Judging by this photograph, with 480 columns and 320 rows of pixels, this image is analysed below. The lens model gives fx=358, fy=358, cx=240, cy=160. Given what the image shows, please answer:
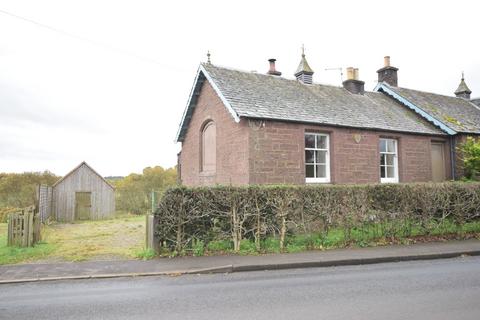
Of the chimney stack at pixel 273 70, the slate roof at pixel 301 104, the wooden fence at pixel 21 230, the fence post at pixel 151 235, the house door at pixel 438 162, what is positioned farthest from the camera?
the chimney stack at pixel 273 70

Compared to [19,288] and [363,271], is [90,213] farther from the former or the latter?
[363,271]

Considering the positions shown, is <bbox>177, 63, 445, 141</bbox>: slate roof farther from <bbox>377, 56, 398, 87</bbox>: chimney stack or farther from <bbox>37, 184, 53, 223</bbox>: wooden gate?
<bbox>37, 184, 53, 223</bbox>: wooden gate

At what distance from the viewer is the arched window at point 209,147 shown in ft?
53.9

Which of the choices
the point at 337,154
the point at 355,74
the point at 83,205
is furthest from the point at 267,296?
the point at 83,205

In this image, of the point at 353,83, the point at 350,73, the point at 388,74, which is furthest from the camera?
the point at 388,74

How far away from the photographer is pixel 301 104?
15.8 metres

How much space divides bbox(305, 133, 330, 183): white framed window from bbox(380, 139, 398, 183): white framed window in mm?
3305

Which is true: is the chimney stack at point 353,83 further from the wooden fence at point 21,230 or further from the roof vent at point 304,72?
the wooden fence at point 21,230

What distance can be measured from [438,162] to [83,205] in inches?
878

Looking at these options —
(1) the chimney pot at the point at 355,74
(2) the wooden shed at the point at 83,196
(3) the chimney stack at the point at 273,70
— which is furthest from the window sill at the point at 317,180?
(2) the wooden shed at the point at 83,196

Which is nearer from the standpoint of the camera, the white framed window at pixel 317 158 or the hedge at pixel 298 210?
the hedge at pixel 298 210

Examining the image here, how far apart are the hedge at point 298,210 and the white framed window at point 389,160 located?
511 centimetres

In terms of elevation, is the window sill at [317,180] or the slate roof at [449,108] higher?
the slate roof at [449,108]

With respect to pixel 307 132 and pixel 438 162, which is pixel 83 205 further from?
pixel 438 162
